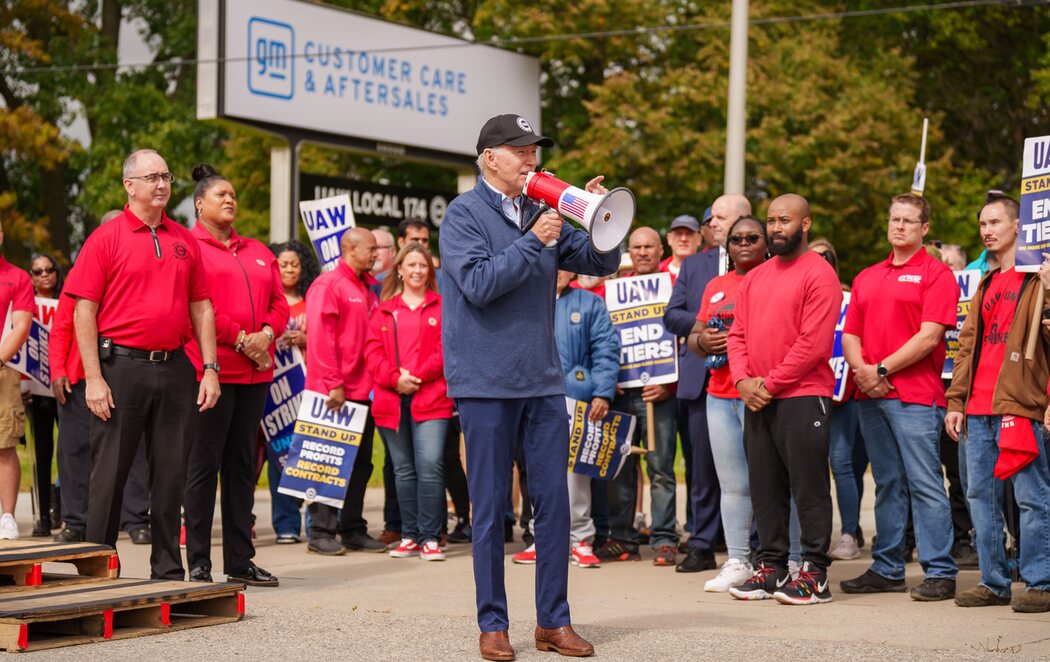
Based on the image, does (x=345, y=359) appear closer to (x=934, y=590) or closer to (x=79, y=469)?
(x=79, y=469)

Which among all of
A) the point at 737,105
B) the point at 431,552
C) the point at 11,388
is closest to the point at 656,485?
the point at 431,552

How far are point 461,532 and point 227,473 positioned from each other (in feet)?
10.3

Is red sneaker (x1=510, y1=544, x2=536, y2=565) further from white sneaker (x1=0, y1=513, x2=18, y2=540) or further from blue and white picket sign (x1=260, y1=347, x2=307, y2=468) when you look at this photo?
white sneaker (x1=0, y1=513, x2=18, y2=540)

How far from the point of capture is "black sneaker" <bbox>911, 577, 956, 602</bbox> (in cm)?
797

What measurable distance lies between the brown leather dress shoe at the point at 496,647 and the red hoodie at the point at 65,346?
14.0 feet

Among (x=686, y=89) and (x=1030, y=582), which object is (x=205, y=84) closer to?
(x=686, y=89)

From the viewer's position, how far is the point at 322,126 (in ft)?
68.8

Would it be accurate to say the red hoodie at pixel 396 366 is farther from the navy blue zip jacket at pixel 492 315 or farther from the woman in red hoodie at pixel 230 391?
the navy blue zip jacket at pixel 492 315

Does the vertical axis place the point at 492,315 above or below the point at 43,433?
above

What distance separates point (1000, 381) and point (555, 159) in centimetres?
1944

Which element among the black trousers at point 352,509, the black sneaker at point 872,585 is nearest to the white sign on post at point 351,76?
the black trousers at point 352,509

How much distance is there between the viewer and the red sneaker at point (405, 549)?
1021 cm

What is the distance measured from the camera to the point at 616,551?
9961 millimetres

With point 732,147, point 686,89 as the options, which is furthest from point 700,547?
point 686,89
